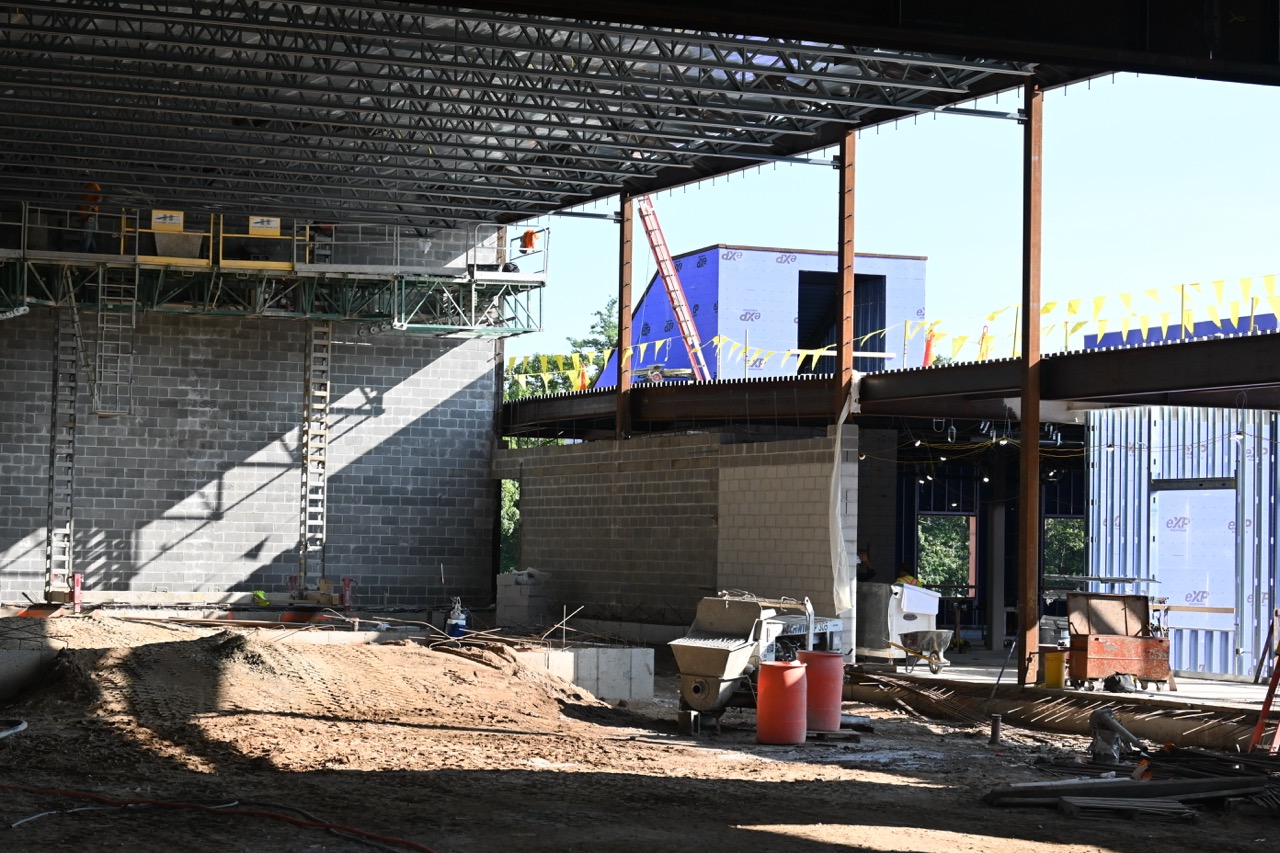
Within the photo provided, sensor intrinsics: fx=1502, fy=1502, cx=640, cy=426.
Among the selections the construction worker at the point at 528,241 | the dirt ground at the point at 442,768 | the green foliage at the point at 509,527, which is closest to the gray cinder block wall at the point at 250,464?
the construction worker at the point at 528,241

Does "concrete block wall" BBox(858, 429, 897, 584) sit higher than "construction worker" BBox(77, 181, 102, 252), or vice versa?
"construction worker" BBox(77, 181, 102, 252)

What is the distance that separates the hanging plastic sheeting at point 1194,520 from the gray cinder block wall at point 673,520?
18.7 feet

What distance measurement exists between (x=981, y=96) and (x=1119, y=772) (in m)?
12.1

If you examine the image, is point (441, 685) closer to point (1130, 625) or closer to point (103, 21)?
point (1130, 625)

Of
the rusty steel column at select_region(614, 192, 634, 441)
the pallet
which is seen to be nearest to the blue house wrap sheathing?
the rusty steel column at select_region(614, 192, 634, 441)

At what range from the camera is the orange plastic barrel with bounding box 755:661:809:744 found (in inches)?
682

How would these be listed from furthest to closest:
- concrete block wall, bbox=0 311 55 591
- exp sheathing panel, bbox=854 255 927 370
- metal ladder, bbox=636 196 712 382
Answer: exp sheathing panel, bbox=854 255 927 370, metal ladder, bbox=636 196 712 382, concrete block wall, bbox=0 311 55 591

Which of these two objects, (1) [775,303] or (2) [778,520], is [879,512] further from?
(1) [775,303]

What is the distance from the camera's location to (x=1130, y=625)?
22172 millimetres

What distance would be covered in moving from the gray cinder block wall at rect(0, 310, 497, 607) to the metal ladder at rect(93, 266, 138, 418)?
1.10 feet

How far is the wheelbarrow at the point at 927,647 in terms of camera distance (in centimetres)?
2531

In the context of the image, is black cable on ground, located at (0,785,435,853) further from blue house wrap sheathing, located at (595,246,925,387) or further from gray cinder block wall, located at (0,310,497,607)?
blue house wrap sheathing, located at (595,246,925,387)

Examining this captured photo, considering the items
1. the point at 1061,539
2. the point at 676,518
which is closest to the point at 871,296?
the point at 1061,539

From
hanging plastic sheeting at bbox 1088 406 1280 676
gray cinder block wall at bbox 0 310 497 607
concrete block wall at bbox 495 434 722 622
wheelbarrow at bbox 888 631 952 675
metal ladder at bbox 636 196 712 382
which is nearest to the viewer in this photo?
Answer: hanging plastic sheeting at bbox 1088 406 1280 676
